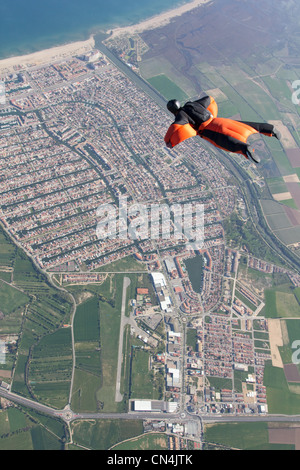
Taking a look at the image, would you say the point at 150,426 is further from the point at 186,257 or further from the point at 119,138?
the point at 119,138

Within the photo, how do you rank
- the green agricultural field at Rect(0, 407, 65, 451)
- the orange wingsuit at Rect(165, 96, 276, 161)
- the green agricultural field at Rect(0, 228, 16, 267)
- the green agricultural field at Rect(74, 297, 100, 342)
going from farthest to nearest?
the green agricultural field at Rect(0, 228, 16, 267), the green agricultural field at Rect(74, 297, 100, 342), the green agricultural field at Rect(0, 407, 65, 451), the orange wingsuit at Rect(165, 96, 276, 161)

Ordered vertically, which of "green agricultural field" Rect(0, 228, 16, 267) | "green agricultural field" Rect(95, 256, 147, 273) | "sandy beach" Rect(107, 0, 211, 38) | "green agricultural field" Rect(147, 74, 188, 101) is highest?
"sandy beach" Rect(107, 0, 211, 38)

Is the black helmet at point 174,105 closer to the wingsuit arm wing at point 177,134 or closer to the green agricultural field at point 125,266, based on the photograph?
the wingsuit arm wing at point 177,134

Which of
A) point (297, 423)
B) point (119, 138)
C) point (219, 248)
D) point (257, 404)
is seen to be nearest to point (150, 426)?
point (257, 404)

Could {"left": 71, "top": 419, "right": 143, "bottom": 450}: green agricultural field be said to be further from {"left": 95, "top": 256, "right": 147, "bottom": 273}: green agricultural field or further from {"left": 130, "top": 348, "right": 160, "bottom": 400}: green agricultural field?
{"left": 95, "top": 256, "right": 147, "bottom": 273}: green agricultural field

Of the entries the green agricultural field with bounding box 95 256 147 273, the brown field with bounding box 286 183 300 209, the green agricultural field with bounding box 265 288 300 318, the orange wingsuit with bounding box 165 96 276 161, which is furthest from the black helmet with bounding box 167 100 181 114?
the brown field with bounding box 286 183 300 209

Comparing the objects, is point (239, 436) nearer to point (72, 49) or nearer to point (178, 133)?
point (178, 133)

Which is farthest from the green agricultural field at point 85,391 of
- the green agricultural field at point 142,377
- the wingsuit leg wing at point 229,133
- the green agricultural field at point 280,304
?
the wingsuit leg wing at point 229,133
